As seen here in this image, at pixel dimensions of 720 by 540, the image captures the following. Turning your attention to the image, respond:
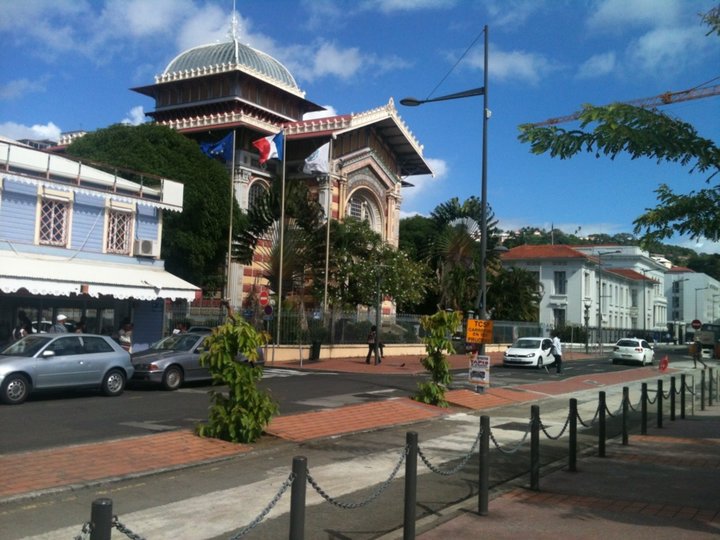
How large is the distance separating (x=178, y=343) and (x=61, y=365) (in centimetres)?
451

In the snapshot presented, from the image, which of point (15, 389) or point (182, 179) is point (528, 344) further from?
point (15, 389)

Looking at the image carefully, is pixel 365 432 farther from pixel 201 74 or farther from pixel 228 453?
pixel 201 74

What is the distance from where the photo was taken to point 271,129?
143ft

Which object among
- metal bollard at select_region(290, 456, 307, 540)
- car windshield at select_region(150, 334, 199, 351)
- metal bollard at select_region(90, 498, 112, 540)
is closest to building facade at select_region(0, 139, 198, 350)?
car windshield at select_region(150, 334, 199, 351)

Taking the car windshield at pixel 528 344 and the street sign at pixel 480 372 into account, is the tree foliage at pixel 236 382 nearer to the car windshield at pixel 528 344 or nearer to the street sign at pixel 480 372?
the street sign at pixel 480 372

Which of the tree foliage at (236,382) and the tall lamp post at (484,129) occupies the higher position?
the tall lamp post at (484,129)

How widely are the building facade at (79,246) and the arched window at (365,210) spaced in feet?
77.7

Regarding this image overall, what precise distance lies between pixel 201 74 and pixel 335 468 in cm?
4056

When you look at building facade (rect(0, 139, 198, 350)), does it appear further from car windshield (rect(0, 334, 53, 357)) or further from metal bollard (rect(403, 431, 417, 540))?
metal bollard (rect(403, 431, 417, 540))

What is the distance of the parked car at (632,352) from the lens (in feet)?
137

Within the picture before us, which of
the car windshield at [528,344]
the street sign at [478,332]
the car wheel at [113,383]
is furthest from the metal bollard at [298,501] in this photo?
the car windshield at [528,344]

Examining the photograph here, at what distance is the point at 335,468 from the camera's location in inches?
379

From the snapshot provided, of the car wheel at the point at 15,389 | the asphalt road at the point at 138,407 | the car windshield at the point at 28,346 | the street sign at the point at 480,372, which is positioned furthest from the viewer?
the street sign at the point at 480,372

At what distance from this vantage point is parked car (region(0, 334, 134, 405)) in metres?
14.4
